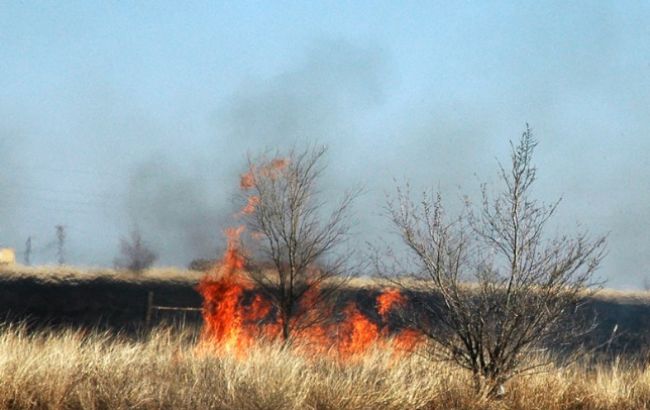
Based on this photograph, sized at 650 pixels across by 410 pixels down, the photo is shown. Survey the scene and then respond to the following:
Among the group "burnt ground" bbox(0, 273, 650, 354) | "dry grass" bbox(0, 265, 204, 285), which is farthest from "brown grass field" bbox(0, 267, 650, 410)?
"burnt ground" bbox(0, 273, 650, 354)

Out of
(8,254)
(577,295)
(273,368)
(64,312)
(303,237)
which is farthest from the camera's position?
(8,254)

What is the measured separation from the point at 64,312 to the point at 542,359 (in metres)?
20.0

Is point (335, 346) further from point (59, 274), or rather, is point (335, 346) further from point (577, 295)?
point (59, 274)

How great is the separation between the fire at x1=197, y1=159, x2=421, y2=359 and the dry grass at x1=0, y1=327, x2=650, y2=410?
968 millimetres

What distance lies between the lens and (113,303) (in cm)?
2627

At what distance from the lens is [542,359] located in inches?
394

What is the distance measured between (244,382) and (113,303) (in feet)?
64.4

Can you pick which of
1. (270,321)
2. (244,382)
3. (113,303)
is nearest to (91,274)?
(113,303)

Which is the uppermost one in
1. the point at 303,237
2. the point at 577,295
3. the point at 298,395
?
the point at 303,237

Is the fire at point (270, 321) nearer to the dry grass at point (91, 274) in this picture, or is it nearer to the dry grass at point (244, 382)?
the dry grass at point (244, 382)

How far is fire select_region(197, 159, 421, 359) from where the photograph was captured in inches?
432

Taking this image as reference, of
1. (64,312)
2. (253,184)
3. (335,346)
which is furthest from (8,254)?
(335,346)

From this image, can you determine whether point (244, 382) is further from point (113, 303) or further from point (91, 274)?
point (113, 303)

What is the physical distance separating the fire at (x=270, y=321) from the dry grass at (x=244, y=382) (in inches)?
38.1
